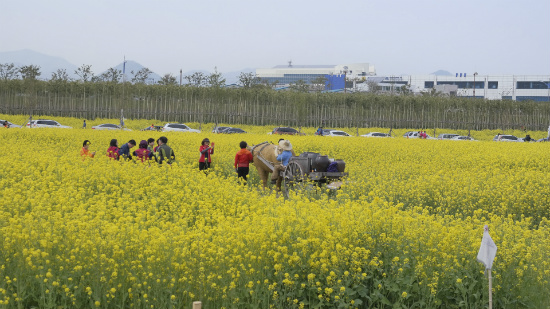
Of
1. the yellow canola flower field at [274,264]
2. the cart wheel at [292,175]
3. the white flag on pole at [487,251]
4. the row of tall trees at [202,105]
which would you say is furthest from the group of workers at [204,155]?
the row of tall trees at [202,105]

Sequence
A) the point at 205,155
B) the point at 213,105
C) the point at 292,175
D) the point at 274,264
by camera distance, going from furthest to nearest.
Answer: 1. the point at 213,105
2. the point at 205,155
3. the point at 292,175
4. the point at 274,264

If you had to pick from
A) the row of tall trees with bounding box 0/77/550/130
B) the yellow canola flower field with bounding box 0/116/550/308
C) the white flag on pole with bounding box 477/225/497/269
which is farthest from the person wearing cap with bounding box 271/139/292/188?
the row of tall trees with bounding box 0/77/550/130

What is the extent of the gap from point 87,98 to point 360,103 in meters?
27.5

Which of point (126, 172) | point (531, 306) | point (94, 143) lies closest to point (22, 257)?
point (531, 306)

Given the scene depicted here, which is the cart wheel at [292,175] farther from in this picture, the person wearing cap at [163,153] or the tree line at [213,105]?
the tree line at [213,105]

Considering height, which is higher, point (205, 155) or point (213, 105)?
point (213, 105)

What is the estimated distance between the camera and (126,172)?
46.6ft

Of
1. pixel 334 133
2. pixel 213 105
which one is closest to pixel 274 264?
pixel 334 133

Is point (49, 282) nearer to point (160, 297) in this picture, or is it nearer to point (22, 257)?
point (22, 257)

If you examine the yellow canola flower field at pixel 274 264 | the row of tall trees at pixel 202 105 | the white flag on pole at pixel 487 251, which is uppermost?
the row of tall trees at pixel 202 105

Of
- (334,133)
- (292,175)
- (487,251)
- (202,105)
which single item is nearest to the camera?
(487,251)

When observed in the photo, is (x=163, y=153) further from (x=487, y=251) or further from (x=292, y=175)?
(x=487, y=251)

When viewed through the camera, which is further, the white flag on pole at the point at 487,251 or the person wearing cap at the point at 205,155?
the person wearing cap at the point at 205,155

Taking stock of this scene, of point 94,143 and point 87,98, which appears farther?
point 87,98
